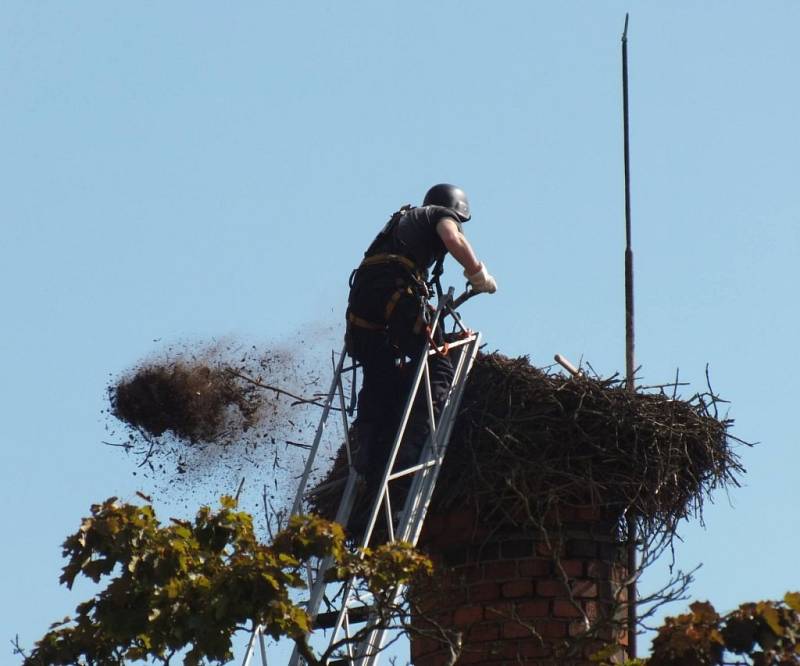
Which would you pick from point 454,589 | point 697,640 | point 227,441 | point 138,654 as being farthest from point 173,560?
point 227,441

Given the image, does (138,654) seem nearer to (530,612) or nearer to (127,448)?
(530,612)

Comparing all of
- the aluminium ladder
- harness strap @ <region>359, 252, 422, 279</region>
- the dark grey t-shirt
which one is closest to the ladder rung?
the aluminium ladder

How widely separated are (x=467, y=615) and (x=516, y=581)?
34cm

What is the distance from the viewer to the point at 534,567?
1184cm

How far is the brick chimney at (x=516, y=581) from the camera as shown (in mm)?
11602

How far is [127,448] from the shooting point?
13398 millimetres

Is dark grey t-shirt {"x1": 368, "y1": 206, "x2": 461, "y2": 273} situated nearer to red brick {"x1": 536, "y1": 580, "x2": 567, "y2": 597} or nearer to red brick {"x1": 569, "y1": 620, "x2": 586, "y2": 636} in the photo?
red brick {"x1": 536, "y1": 580, "x2": 567, "y2": 597}

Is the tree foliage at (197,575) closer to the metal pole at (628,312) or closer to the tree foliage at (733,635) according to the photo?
the tree foliage at (733,635)

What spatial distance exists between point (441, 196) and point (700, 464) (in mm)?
2208

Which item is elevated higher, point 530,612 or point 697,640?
point 530,612

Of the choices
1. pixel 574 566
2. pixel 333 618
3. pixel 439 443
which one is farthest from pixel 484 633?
pixel 333 618

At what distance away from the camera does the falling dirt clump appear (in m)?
13.4

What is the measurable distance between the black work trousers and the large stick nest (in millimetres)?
465

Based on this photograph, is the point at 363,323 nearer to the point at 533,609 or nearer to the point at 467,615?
the point at 467,615
